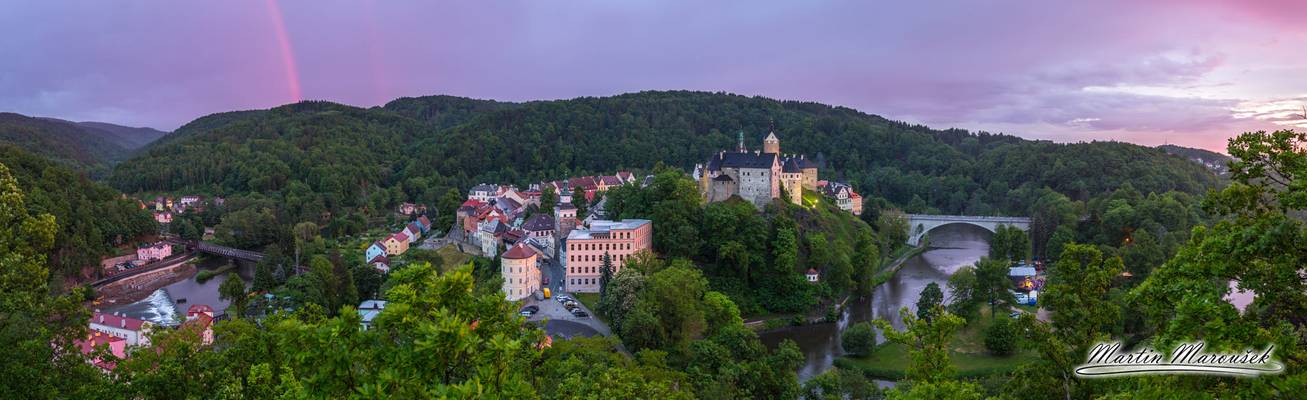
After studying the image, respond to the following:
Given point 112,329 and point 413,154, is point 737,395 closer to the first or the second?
point 112,329

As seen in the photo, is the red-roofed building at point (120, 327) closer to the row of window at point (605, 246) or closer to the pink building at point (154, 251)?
the row of window at point (605, 246)

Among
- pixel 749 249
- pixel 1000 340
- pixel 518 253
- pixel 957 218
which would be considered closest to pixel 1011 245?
pixel 957 218

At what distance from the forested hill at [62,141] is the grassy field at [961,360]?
357 ft

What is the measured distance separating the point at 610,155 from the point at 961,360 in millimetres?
74737

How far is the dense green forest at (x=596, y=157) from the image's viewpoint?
76.3 metres

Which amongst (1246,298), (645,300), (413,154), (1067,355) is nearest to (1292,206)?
(1067,355)

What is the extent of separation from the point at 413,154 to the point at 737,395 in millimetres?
95664

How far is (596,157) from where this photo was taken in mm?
101812

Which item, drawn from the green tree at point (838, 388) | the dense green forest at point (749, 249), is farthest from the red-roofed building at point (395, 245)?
the green tree at point (838, 388)

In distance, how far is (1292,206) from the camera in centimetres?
584

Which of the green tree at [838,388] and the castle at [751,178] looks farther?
the castle at [751,178]

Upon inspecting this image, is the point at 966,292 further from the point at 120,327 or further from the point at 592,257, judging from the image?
the point at 120,327

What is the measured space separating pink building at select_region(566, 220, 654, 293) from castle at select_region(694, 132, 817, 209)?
9.94 metres

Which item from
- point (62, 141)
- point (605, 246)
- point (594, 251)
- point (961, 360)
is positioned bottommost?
point (961, 360)
